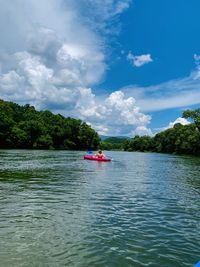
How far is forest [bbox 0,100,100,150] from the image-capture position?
128m

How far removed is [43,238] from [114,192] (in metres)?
11.3

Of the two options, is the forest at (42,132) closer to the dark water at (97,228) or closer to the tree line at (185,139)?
the tree line at (185,139)

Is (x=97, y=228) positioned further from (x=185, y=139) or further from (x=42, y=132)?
(x=42, y=132)

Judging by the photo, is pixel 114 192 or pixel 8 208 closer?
pixel 8 208

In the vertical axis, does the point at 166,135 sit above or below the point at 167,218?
above

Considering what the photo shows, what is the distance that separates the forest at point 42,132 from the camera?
128 metres

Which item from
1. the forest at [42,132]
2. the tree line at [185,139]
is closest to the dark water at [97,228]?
the tree line at [185,139]

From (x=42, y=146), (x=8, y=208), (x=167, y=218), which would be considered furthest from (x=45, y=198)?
(x=42, y=146)

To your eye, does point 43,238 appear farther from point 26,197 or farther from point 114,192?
point 114,192

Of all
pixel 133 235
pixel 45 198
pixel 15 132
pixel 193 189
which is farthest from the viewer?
pixel 15 132

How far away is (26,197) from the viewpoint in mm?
19547

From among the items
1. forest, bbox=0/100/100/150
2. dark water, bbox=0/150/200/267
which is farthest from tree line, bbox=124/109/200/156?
dark water, bbox=0/150/200/267

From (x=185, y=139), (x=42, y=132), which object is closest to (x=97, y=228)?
(x=185, y=139)

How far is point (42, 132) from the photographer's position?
5709 inches
